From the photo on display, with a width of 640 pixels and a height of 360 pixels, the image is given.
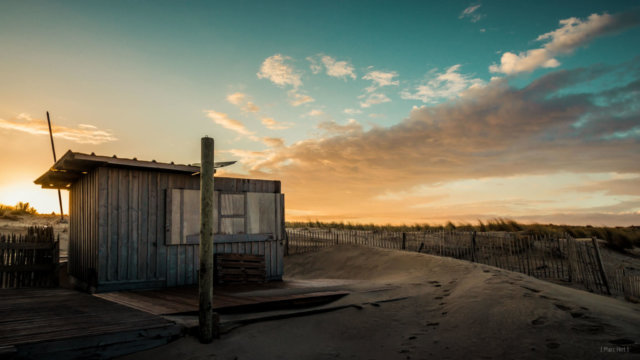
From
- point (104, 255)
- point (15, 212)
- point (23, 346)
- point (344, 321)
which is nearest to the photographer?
point (23, 346)

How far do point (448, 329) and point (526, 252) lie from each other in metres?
8.63

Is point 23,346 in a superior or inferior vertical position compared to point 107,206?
inferior

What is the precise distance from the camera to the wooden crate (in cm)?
1043

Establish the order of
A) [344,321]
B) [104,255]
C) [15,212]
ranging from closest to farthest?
[344,321] → [104,255] → [15,212]

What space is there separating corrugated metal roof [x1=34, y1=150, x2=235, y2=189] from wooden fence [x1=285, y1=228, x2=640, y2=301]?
1131 centimetres

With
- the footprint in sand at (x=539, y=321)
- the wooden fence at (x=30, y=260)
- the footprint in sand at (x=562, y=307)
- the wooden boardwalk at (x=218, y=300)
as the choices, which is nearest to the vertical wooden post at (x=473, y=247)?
the footprint in sand at (x=562, y=307)

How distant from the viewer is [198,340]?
5.98 meters

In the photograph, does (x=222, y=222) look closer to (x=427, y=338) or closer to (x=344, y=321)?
(x=344, y=321)

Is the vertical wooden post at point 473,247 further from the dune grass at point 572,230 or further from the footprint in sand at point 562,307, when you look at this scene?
the footprint in sand at point 562,307

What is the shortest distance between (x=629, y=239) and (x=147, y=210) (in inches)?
909

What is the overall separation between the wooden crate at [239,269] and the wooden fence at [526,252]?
30.3 ft

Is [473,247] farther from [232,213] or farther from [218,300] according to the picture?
[218,300]

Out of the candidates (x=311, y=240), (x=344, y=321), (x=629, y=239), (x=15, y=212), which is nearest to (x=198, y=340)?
(x=344, y=321)

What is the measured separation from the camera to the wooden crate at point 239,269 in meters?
10.4
